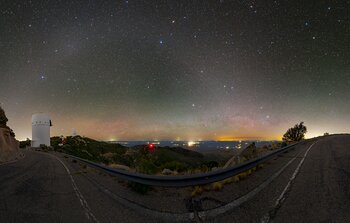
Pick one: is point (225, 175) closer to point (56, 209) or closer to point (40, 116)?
point (56, 209)

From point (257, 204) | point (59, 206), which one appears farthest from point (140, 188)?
point (257, 204)

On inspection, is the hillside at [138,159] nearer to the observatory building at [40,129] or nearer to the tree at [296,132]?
the observatory building at [40,129]

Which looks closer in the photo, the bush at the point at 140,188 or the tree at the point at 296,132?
the bush at the point at 140,188

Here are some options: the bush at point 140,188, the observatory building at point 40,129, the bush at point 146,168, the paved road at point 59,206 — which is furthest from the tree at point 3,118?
the bush at point 140,188

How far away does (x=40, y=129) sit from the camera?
66.1 meters

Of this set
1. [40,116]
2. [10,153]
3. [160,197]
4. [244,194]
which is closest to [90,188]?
[160,197]

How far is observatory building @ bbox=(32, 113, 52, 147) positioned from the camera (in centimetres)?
6581

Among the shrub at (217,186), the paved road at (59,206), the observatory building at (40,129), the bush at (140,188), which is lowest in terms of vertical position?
the paved road at (59,206)

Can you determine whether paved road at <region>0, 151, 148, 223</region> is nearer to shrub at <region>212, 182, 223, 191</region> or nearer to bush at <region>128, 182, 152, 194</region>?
bush at <region>128, 182, 152, 194</region>

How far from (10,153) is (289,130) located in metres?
76.9

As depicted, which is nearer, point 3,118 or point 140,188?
point 140,188

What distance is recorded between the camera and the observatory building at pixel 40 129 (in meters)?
65.8

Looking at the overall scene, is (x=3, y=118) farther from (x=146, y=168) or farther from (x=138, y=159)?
(x=146, y=168)

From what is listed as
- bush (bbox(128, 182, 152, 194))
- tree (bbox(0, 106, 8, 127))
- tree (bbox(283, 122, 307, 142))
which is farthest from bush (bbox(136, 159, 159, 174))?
tree (bbox(283, 122, 307, 142))
